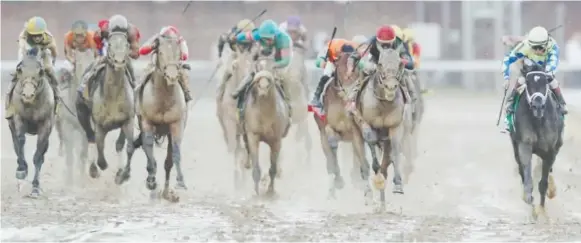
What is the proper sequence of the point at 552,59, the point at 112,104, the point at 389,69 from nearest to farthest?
the point at 389,69 → the point at 552,59 → the point at 112,104

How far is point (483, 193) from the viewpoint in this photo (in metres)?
16.8

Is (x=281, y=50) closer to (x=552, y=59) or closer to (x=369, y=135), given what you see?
(x=369, y=135)

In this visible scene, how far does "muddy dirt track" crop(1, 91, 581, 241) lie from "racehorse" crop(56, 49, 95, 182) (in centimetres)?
38

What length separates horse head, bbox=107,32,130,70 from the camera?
14.9 meters

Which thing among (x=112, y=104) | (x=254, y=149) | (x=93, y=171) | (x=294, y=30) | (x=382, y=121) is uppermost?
(x=294, y=30)

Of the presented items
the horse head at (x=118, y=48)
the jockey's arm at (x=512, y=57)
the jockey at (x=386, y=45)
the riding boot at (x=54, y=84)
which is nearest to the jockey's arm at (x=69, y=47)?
the riding boot at (x=54, y=84)

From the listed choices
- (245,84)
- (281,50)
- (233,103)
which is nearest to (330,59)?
(281,50)

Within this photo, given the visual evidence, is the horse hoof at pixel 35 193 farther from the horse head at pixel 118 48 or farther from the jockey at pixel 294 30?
the jockey at pixel 294 30

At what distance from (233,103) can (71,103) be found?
2005 mm

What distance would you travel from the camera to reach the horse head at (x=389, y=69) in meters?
13.9

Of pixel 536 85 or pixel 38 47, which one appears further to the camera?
pixel 38 47

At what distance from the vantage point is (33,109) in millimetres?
15805

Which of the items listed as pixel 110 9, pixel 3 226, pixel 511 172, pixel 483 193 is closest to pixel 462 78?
pixel 110 9

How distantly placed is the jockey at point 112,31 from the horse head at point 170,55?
29.8 inches
